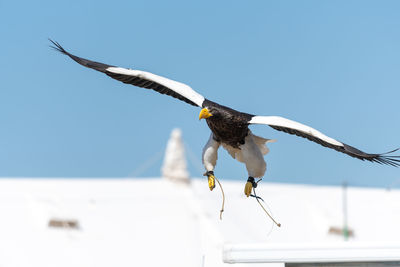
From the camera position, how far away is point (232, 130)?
11.7 meters

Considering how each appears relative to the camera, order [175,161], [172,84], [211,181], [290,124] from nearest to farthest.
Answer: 1. [290,124]
2. [211,181]
3. [172,84]
4. [175,161]

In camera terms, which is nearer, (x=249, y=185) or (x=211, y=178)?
(x=211, y=178)

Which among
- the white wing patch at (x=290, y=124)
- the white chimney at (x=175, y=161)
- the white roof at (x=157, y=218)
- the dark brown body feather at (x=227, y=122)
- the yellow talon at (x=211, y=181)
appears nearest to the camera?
the white wing patch at (x=290, y=124)

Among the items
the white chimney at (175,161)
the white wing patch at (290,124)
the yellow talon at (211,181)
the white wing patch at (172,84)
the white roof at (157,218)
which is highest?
the white chimney at (175,161)

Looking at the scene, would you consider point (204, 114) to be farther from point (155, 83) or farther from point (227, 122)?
point (155, 83)

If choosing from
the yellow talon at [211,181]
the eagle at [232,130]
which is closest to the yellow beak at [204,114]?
the eagle at [232,130]

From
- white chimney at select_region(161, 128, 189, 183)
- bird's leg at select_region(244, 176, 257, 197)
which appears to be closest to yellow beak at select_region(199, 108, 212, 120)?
bird's leg at select_region(244, 176, 257, 197)

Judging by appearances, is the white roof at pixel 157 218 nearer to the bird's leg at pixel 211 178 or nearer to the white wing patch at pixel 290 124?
the bird's leg at pixel 211 178

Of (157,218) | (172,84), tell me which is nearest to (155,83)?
(172,84)

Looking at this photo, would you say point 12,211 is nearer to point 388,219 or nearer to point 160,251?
point 160,251

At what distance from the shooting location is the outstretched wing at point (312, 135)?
37.4 ft

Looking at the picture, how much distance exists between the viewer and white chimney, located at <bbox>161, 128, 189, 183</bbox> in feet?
158

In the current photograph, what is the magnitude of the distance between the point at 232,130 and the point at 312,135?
105 centimetres

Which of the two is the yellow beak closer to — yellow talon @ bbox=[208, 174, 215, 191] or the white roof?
yellow talon @ bbox=[208, 174, 215, 191]
